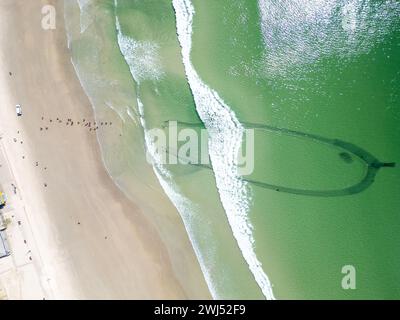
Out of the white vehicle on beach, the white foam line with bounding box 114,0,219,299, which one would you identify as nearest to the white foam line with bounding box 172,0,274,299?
the white foam line with bounding box 114,0,219,299

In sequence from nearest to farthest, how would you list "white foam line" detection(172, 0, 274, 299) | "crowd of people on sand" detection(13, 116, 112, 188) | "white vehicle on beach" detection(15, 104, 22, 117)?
1. "white foam line" detection(172, 0, 274, 299)
2. "crowd of people on sand" detection(13, 116, 112, 188)
3. "white vehicle on beach" detection(15, 104, 22, 117)

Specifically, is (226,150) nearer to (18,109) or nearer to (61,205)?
(61,205)

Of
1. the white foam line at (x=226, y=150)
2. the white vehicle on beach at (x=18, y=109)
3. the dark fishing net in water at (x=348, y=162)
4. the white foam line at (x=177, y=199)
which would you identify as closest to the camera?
the white foam line at (x=177, y=199)

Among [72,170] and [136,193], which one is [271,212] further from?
[72,170]

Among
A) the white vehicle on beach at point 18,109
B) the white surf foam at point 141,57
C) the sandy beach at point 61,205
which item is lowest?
the sandy beach at point 61,205

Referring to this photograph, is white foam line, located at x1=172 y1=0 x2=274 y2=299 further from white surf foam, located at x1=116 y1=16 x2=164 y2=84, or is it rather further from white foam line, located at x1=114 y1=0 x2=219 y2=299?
white foam line, located at x1=114 y1=0 x2=219 y2=299

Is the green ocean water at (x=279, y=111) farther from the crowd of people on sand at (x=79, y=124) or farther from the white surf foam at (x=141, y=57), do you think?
the crowd of people on sand at (x=79, y=124)

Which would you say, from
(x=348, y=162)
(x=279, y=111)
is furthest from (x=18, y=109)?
(x=348, y=162)

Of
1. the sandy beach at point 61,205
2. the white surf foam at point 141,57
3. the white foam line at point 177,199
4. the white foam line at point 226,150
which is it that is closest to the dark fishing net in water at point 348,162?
the white foam line at point 226,150
